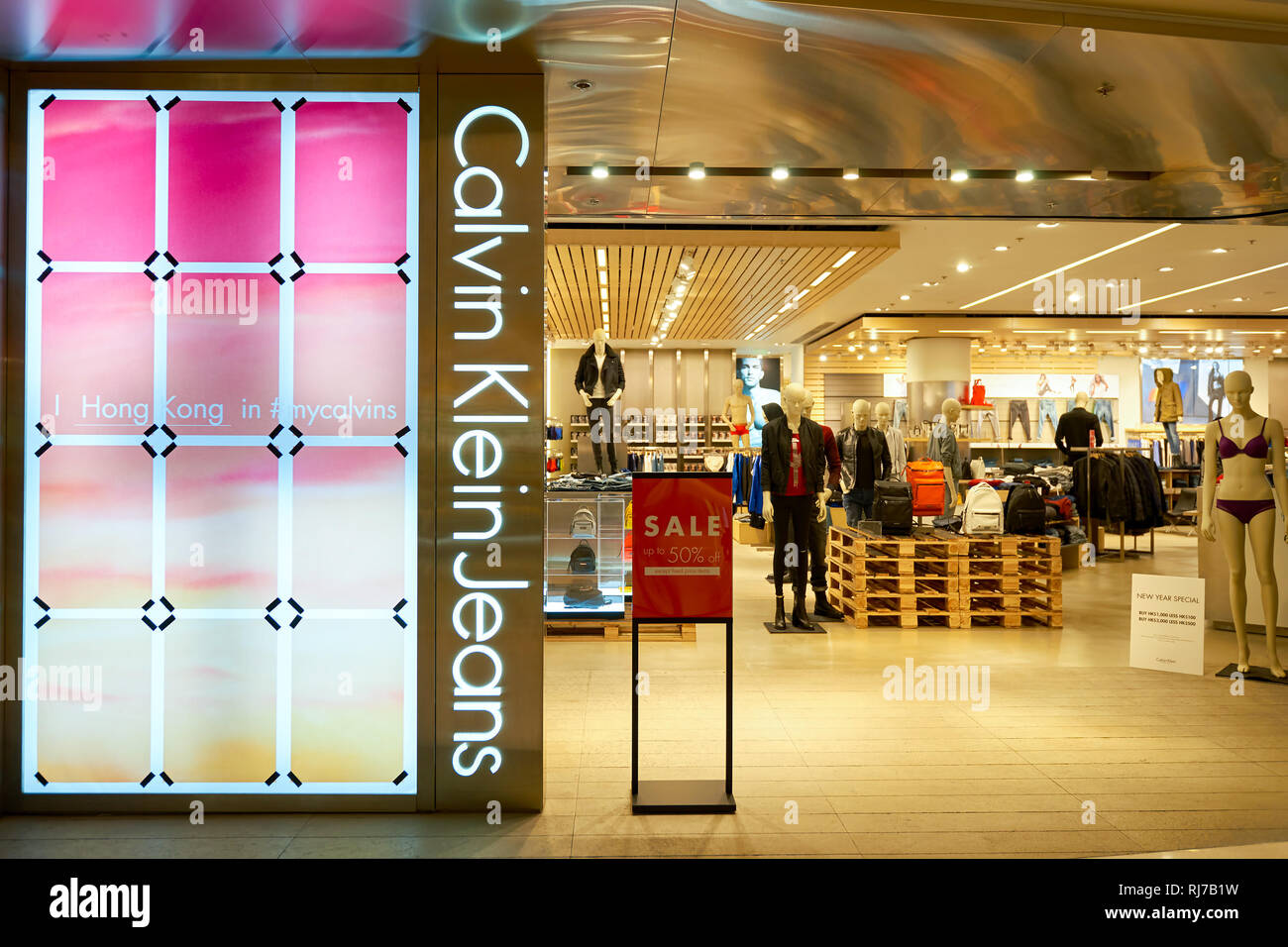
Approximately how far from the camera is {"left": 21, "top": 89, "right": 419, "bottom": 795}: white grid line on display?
323 centimetres

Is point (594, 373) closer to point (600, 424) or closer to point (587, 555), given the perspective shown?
point (600, 424)

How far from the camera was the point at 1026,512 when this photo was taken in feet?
23.6

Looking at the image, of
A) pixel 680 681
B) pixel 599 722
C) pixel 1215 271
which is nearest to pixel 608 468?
pixel 680 681

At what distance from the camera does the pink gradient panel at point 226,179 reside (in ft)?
10.7

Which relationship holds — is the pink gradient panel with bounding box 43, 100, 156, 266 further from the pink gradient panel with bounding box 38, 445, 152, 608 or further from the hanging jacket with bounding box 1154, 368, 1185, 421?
the hanging jacket with bounding box 1154, 368, 1185, 421

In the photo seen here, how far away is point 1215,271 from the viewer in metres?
9.59

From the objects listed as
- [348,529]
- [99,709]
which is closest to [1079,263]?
[348,529]

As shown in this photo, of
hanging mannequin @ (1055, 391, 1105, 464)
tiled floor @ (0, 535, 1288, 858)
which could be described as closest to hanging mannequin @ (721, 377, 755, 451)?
hanging mannequin @ (1055, 391, 1105, 464)

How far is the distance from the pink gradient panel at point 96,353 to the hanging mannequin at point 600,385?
471 centimetres

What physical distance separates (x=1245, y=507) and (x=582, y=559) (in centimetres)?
460

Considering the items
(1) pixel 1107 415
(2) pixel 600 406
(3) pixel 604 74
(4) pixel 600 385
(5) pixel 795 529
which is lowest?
(5) pixel 795 529

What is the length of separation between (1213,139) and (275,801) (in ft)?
19.1

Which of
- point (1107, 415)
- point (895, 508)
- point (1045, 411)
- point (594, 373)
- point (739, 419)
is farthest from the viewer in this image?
point (1107, 415)

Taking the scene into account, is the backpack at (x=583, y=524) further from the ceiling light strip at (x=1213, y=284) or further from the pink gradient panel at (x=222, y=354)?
the ceiling light strip at (x=1213, y=284)
